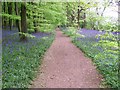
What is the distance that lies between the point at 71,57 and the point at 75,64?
1.76m

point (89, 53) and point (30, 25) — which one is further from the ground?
point (30, 25)

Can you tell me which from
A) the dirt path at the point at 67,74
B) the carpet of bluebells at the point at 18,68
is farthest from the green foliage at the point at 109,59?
the carpet of bluebells at the point at 18,68

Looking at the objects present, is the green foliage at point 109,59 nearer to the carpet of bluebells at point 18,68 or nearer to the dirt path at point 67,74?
the dirt path at point 67,74

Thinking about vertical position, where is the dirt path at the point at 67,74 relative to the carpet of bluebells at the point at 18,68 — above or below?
below

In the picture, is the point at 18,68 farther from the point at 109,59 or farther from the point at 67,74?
the point at 109,59

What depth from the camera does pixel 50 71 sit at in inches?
376

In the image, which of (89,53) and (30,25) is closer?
(89,53)

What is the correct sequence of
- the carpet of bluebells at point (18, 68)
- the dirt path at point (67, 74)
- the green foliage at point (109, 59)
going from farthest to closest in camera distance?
1. the dirt path at point (67, 74)
2. the green foliage at point (109, 59)
3. the carpet of bluebells at point (18, 68)

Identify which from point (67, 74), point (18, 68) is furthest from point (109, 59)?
point (18, 68)

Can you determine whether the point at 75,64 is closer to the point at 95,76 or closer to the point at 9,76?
the point at 95,76

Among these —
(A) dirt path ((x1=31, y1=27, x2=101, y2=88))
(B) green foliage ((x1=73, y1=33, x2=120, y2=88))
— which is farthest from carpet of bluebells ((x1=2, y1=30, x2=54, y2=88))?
(B) green foliage ((x1=73, y1=33, x2=120, y2=88))

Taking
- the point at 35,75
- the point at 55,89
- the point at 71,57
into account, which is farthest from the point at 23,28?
the point at 55,89

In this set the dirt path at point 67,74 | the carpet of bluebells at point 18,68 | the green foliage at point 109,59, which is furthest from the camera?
the dirt path at point 67,74

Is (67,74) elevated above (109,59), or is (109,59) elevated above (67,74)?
(109,59)
